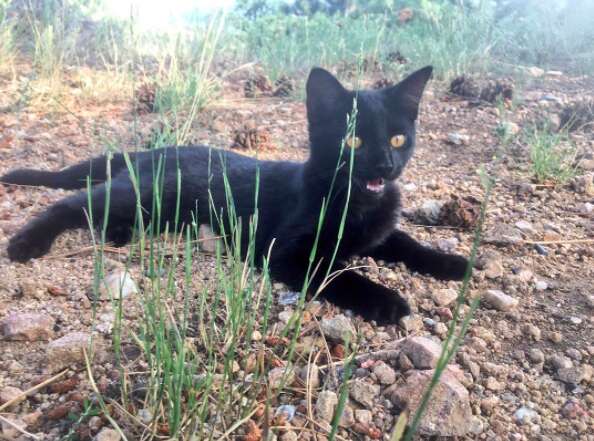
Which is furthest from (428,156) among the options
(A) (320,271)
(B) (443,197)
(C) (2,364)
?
(C) (2,364)

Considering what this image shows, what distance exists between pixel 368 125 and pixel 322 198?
0.38 m

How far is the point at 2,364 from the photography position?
1471mm

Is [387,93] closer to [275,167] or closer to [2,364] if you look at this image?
[275,167]

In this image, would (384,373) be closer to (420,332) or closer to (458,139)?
(420,332)

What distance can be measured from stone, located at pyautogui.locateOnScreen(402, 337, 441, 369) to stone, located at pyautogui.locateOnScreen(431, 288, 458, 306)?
39 cm

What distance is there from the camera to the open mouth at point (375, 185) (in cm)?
232

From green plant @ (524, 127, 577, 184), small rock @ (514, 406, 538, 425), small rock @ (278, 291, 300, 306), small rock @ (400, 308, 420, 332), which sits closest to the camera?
small rock @ (514, 406, 538, 425)

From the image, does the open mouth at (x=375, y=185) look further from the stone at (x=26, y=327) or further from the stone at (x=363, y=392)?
the stone at (x=26, y=327)

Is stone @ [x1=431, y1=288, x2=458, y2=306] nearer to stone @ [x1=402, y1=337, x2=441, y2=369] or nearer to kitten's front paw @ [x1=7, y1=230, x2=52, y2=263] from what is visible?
stone @ [x1=402, y1=337, x2=441, y2=369]

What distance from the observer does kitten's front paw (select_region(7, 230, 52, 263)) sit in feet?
7.13

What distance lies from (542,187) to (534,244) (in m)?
0.79

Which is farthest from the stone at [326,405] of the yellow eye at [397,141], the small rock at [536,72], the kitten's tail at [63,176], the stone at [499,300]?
the small rock at [536,72]

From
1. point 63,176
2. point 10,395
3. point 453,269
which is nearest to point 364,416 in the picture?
point 10,395

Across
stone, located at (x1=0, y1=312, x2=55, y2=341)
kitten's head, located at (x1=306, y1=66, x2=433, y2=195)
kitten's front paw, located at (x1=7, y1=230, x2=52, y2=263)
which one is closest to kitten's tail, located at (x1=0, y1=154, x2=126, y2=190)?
kitten's front paw, located at (x1=7, y1=230, x2=52, y2=263)
